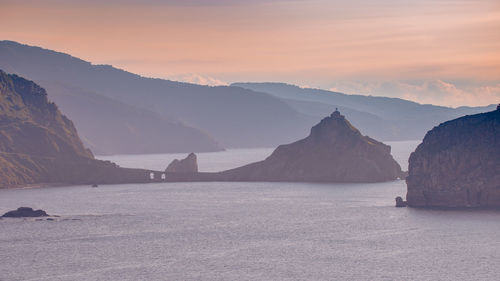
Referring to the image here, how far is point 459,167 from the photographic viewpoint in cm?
17550

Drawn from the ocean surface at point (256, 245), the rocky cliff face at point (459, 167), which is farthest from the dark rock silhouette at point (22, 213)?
the rocky cliff face at point (459, 167)

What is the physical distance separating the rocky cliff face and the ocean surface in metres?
5.93

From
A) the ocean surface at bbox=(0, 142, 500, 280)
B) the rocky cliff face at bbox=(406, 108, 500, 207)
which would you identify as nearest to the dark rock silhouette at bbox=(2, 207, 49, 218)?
the ocean surface at bbox=(0, 142, 500, 280)

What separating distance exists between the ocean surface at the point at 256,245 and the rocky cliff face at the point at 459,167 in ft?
19.4

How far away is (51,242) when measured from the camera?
14550 cm

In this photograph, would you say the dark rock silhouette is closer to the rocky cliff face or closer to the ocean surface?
the ocean surface

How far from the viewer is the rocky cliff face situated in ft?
566

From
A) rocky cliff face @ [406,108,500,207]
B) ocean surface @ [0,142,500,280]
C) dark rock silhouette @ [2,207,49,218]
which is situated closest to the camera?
ocean surface @ [0,142,500,280]

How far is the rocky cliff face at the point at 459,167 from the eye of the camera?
172 metres

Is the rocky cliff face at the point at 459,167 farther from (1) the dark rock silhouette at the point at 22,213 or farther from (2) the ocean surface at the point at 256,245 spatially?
(1) the dark rock silhouette at the point at 22,213

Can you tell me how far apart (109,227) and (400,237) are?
5353 cm

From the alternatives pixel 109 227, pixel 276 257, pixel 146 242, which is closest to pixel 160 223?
pixel 109 227

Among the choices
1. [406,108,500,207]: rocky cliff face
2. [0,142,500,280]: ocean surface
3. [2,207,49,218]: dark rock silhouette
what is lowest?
[0,142,500,280]: ocean surface

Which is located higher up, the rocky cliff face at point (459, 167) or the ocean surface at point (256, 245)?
the rocky cliff face at point (459, 167)
